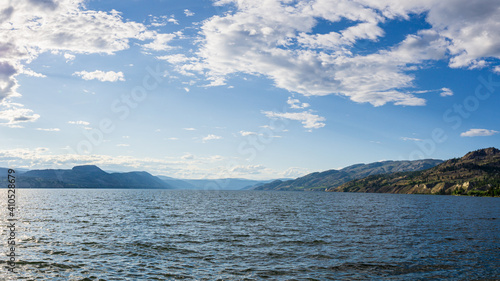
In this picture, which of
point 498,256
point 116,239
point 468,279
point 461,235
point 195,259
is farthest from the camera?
point 461,235

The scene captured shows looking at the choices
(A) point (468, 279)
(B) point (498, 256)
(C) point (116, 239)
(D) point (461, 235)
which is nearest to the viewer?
(A) point (468, 279)

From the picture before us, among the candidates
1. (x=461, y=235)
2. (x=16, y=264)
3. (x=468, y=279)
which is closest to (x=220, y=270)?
(x=16, y=264)

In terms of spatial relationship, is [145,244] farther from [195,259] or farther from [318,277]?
[318,277]

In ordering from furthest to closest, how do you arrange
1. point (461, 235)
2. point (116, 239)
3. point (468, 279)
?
point (461, 235)
point (116, 239)
point (468, 279)

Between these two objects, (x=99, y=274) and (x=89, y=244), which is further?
(x=89, y=244)

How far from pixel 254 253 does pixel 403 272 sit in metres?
16.7

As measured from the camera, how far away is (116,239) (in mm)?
45906

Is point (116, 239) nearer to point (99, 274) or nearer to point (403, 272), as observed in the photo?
point (99, 274)

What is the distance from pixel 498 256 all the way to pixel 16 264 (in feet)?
182

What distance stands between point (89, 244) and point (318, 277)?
31.6 meters

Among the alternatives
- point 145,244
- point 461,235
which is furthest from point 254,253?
point 461,235

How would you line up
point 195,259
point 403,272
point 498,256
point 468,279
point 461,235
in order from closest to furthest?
point 468,279 < point 403,272 < point 195,259 < point 498,256 < point 461,235

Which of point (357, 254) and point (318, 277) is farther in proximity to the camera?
point (357, 254)

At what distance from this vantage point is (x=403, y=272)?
30.1 metres
